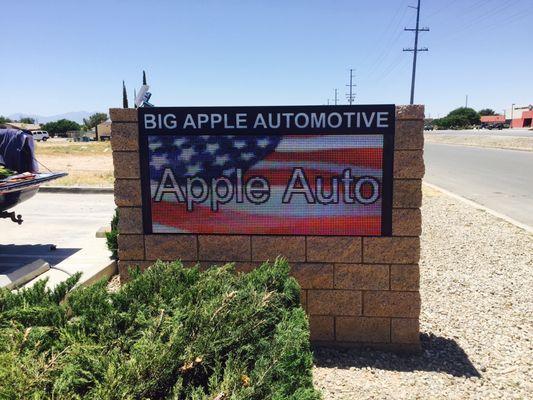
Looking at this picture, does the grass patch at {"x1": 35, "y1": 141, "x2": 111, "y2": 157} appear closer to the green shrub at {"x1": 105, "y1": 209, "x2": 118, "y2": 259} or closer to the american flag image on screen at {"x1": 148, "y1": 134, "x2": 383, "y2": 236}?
the green shrub at {"x1": 105, "y1": 209, "x2": 118, "y2": 259}

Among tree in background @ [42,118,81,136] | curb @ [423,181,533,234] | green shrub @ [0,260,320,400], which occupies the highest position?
tree in background @ [42,118,81,136]

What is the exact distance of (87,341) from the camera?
7.96 feet

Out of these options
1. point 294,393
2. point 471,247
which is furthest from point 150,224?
point 471,247

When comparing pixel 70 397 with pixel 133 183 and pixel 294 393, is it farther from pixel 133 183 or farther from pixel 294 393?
pixel 133 183

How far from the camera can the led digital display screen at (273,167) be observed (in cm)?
393

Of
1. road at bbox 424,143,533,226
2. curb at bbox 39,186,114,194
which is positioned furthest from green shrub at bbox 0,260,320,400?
curb at bbox 39,186,114,194

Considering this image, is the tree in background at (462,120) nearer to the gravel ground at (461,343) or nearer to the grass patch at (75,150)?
the grass patch at (75,150)

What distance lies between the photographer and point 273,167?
4.01 metres

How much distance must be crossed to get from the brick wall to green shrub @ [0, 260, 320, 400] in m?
0.79

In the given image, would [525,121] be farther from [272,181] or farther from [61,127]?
[272,181]

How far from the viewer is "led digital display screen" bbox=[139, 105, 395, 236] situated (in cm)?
393

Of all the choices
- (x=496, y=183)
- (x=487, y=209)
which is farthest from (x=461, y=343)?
(x=496, y=183)

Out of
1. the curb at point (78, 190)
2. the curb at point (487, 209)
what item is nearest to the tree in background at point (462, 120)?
the curb at point (487, 209)

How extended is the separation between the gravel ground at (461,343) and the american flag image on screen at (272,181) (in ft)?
3.63
